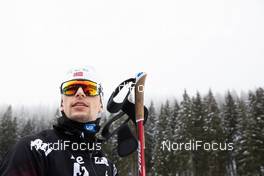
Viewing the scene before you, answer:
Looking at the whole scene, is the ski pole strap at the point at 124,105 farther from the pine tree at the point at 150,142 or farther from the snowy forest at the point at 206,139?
the pine tree at the point at 150,142

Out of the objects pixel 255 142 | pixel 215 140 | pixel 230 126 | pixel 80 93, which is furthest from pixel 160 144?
pixel 80 93

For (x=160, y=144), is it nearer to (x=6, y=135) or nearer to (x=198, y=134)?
(x=198, y=134)

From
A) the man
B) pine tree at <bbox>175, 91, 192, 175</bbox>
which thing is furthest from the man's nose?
pine tree at <bbox>175, 91, 192, 175</bbox>

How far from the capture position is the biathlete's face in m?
3.55

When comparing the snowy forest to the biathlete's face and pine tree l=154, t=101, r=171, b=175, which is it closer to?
pine tree l=154, t=101, r=171, b=175

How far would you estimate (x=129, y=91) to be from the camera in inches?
156

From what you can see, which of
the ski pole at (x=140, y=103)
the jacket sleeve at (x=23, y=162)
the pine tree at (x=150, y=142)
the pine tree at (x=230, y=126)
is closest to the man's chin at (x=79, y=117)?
the jacket sleeve at (x=23, y=162)

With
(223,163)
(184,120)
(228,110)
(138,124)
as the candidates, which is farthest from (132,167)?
(138,124)

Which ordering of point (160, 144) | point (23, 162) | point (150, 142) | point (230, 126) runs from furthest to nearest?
point (150, 142), point (160, 144), point (230, 126), point (23, 162)

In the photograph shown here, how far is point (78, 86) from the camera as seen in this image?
12.4ft

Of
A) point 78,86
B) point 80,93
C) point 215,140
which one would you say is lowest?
point 80,93

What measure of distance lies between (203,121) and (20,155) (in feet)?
136

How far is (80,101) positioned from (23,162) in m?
1.09

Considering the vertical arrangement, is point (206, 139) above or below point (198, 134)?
below
